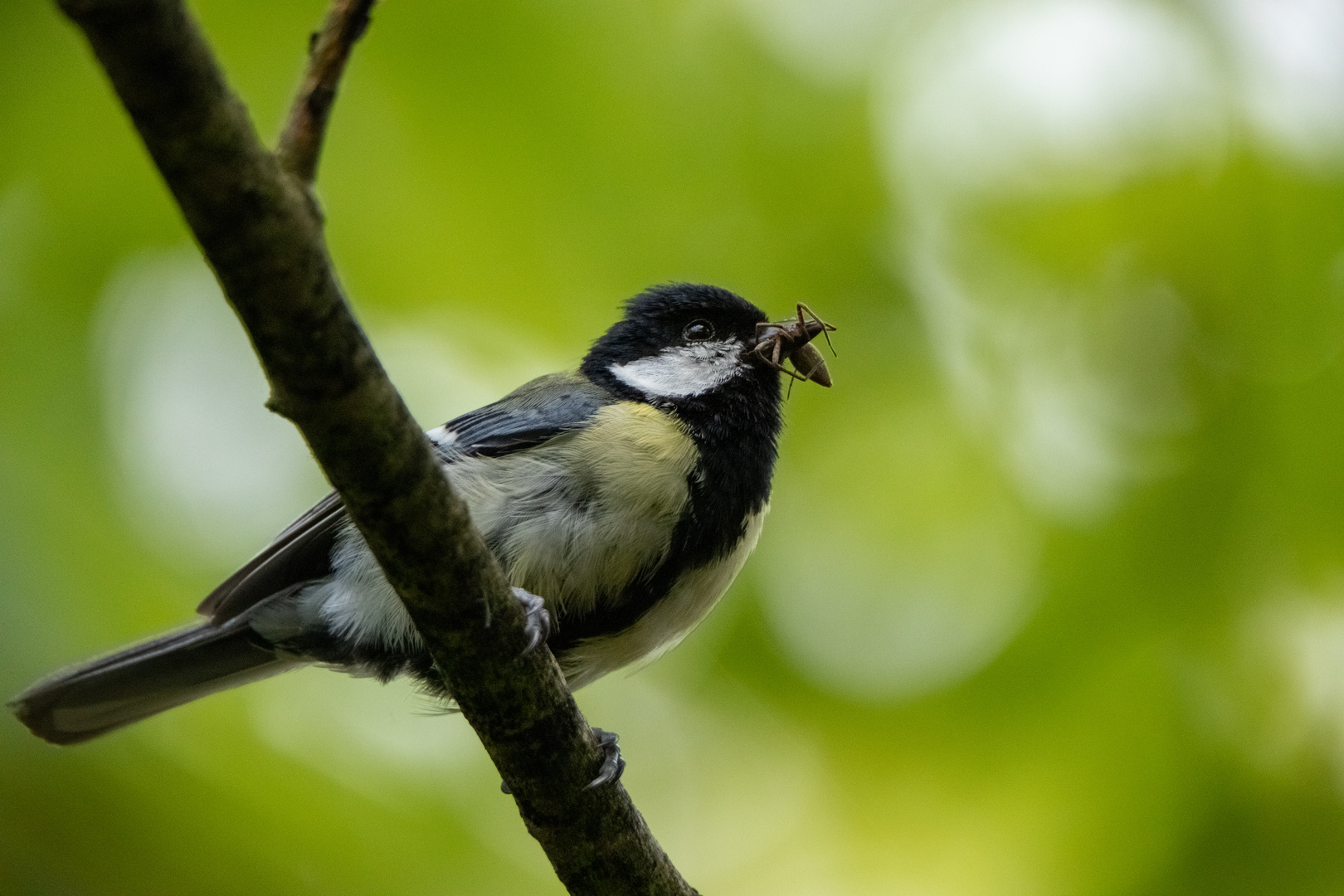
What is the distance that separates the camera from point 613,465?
241 centimetres

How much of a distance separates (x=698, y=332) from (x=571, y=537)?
87cm

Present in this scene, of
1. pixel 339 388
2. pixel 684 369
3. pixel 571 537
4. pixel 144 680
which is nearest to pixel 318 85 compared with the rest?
pixel 339 388

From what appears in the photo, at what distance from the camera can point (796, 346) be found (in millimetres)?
2916

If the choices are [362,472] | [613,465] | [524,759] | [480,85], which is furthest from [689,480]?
[480,85]

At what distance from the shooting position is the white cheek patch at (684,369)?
9.21 ft

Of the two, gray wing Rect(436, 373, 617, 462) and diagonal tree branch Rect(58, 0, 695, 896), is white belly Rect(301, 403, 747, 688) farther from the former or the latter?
diagonal tree branch Rect(58, 0, 695, 896)

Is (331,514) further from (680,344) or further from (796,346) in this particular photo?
(796,346)

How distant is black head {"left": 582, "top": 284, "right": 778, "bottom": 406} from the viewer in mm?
2859

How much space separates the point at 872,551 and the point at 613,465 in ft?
4.40

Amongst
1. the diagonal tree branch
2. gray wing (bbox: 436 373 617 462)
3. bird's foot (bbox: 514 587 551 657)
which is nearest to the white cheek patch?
gray wing (bbox: 436 373 617 462)

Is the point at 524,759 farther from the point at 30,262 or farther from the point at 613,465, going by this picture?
the point at 30,262

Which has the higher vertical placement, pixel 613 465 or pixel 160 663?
pixel 160 663

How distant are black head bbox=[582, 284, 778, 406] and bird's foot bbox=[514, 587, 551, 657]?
3.13ft

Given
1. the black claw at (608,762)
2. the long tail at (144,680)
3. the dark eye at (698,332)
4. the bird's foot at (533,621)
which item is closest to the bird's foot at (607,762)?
the black claw at (608,762)
